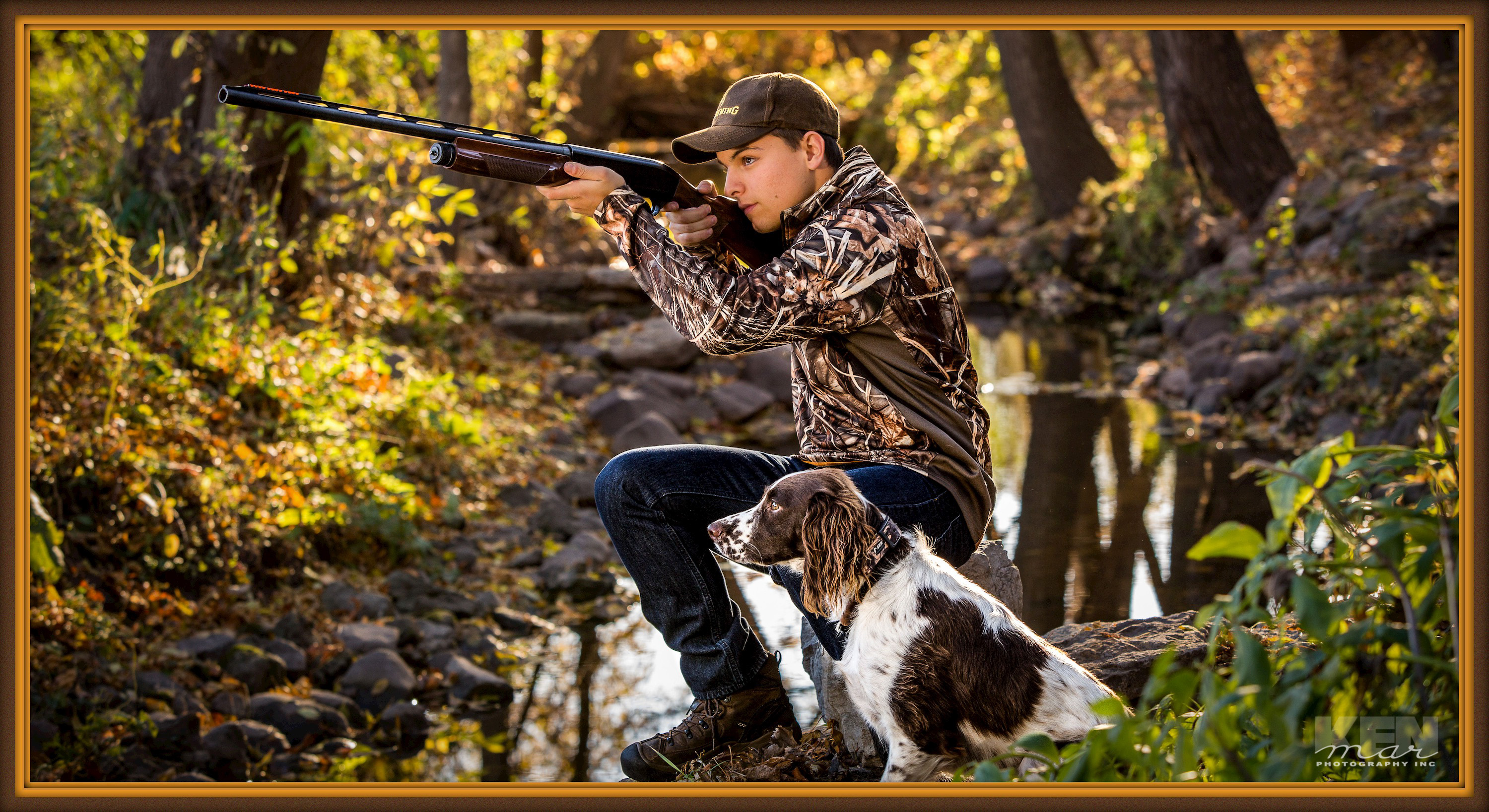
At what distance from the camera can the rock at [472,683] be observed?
16.9 ft

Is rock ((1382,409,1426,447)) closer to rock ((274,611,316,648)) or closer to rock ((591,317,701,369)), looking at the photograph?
rock ((591,317,701,369))

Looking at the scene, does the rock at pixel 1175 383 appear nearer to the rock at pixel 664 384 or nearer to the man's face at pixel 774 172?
the rock at pixel 664 384

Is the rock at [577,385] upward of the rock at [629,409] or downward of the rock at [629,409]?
upward

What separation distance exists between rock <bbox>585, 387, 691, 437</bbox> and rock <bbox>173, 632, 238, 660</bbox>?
4.04m

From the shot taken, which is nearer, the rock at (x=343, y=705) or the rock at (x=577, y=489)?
the rock at (x=343, y=705)

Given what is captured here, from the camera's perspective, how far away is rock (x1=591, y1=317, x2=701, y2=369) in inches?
412

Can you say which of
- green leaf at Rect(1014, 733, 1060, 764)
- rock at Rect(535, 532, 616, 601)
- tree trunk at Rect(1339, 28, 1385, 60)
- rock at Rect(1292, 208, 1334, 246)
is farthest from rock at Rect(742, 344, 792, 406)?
tree trunk at Rect(1339, 28, 1385, 60)

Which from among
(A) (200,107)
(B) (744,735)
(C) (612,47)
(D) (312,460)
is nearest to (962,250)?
(C) (612,47)

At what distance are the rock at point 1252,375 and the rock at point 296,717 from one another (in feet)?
23.5

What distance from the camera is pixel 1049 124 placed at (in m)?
17.1

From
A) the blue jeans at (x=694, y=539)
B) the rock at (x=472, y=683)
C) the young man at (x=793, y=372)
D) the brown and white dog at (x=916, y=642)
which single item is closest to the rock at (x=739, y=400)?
the rock at (x=472, y=683)

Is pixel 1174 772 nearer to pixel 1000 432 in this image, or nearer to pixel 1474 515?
pixel 1474 515

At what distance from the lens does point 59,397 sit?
5.61 meters

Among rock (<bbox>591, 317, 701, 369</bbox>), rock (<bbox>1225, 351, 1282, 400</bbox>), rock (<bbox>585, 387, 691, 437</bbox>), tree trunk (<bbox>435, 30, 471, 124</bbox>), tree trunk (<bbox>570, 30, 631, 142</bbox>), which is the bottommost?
rock (<bbox>585, 387, 691, 437</bbox>)
